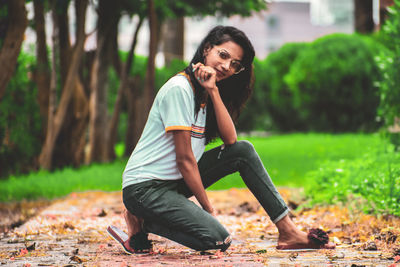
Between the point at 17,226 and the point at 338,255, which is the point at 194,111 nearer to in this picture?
the point at 338,255

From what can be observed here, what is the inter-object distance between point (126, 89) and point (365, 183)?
785cm

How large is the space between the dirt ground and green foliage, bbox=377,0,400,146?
1.45 metres

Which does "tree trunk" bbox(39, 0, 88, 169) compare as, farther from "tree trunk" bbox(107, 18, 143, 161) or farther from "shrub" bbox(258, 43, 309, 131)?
"shrub" bbox(258, 43, 309, 131)

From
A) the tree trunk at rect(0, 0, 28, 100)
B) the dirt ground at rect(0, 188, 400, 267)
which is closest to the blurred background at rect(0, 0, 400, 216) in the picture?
the tree trunk at rect(0, 0, 28, 100)

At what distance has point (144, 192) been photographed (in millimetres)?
3629

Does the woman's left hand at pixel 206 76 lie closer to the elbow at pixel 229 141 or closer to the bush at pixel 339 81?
the elbow at pixel 229 141

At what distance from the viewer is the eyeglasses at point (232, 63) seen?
3721 millimetres

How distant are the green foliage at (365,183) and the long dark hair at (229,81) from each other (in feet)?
4.99

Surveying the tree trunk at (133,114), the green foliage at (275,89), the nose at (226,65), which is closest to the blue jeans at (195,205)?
the nose at (226,65)

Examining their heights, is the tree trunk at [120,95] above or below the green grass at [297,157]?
above

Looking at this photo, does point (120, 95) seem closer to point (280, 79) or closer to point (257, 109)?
point (257, 109)

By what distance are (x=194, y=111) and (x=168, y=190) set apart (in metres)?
0.51

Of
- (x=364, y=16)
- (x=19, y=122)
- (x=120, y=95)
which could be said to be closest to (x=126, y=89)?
(x=120, y=95)

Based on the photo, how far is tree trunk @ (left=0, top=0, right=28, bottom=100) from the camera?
6621 millimetres
